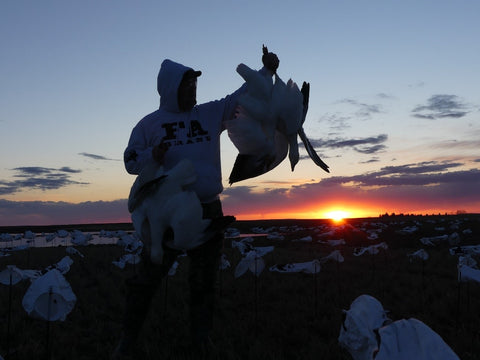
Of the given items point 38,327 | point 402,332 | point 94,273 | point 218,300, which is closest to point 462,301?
point 218,300

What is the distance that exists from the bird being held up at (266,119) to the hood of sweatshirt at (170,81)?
41.6 inches

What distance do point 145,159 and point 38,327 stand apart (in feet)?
11.4

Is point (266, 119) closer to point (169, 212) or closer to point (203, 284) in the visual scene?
point (169, 212)

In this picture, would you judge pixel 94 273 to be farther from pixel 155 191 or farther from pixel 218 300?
pixel 155 191

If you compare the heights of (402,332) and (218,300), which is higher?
(402,332)

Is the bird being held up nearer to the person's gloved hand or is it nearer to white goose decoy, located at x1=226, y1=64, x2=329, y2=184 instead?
white goose decoy, located at x1=226, y1=64, x2=329, y2=184

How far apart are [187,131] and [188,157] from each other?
23cm

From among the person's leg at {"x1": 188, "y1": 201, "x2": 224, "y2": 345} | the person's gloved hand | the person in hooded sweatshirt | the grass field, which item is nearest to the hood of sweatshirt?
the person in hooded sweatshirt

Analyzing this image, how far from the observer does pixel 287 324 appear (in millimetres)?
4613

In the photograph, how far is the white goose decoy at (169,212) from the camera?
1.83 m

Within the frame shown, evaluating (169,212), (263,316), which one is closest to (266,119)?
(169,212)

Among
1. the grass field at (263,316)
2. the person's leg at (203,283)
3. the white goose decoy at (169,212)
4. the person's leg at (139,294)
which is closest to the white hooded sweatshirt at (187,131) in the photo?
the person's leg at (203,283)

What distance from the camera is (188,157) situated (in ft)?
9.68

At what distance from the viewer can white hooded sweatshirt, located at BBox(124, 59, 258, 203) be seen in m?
2.88
